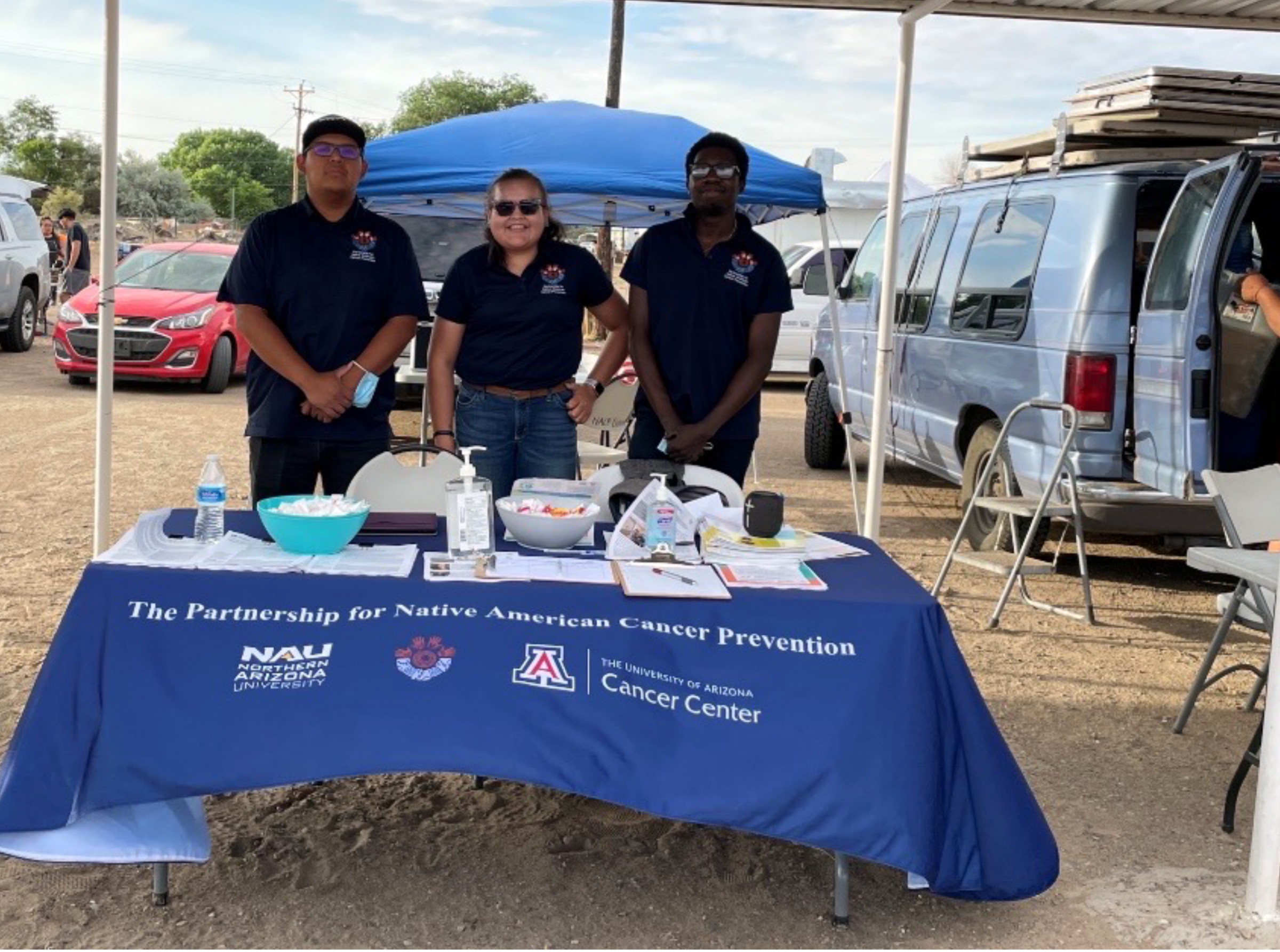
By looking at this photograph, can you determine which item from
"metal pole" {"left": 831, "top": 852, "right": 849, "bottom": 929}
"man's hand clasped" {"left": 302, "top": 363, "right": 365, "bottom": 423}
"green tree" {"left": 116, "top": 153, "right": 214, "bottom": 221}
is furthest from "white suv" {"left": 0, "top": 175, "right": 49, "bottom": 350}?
"green tree" {"left": 116, "top": 153, "right": 214, "bottom": 221}

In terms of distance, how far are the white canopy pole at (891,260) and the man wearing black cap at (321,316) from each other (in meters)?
2.10

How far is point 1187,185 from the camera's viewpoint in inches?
215

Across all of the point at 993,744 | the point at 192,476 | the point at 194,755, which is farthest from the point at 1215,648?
the point at 192,476

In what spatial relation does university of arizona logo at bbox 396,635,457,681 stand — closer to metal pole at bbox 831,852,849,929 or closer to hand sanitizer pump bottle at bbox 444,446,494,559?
hand sanitizer pump bottle at bbox 444,446,494,559

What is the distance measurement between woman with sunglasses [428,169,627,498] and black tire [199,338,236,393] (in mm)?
9399

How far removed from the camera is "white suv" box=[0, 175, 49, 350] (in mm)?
14875

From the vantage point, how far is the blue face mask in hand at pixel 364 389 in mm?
4168

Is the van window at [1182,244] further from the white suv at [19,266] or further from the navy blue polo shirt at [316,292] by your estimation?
the white suv at [19,266]

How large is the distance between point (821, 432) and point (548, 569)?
7077 millimetres

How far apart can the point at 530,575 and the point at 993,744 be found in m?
1.12

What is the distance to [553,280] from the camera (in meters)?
4.30

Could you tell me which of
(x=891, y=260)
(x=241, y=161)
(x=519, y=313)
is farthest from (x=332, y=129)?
(x=241, y=161)

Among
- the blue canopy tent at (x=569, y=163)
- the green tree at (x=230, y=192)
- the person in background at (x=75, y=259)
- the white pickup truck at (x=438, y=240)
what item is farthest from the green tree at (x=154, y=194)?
the blue canopy tent at (x=569, y=163)

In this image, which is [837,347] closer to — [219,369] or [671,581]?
[671,581]
